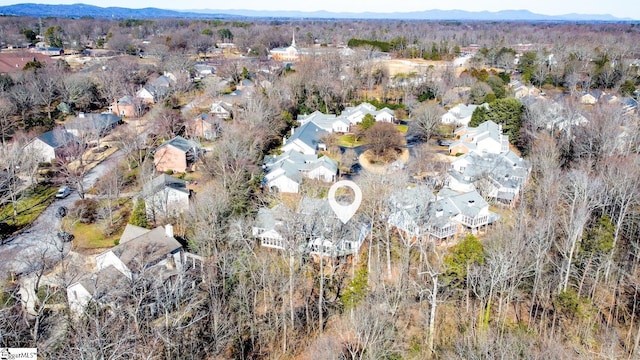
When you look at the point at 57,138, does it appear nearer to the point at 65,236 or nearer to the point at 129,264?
the point at 65,236

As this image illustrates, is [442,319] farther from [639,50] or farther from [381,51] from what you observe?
[639,50]

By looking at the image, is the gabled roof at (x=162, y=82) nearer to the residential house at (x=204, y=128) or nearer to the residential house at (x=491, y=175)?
the residential house at (x=204, y=128)

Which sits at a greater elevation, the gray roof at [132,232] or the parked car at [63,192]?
the gray roof at [132,232]

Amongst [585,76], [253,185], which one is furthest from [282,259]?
[585,76]

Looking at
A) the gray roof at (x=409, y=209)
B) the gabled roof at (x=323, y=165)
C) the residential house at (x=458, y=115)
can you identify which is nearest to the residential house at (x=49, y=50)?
the residential house at (x=458, y=115)

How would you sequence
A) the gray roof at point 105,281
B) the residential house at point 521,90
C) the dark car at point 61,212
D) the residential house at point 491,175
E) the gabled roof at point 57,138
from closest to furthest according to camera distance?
the gray roof at point 105,281
the dark car at point 61,212
the residential house at point 491,175
the gabled roof at point 57,138
the residential house at point 521,90

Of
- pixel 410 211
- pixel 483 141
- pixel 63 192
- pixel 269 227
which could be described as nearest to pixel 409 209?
pixel 410 211

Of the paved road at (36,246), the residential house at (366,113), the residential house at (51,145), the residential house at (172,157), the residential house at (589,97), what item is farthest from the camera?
the residential house at (589,97)

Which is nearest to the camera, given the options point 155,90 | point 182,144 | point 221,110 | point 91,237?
point 91,237
